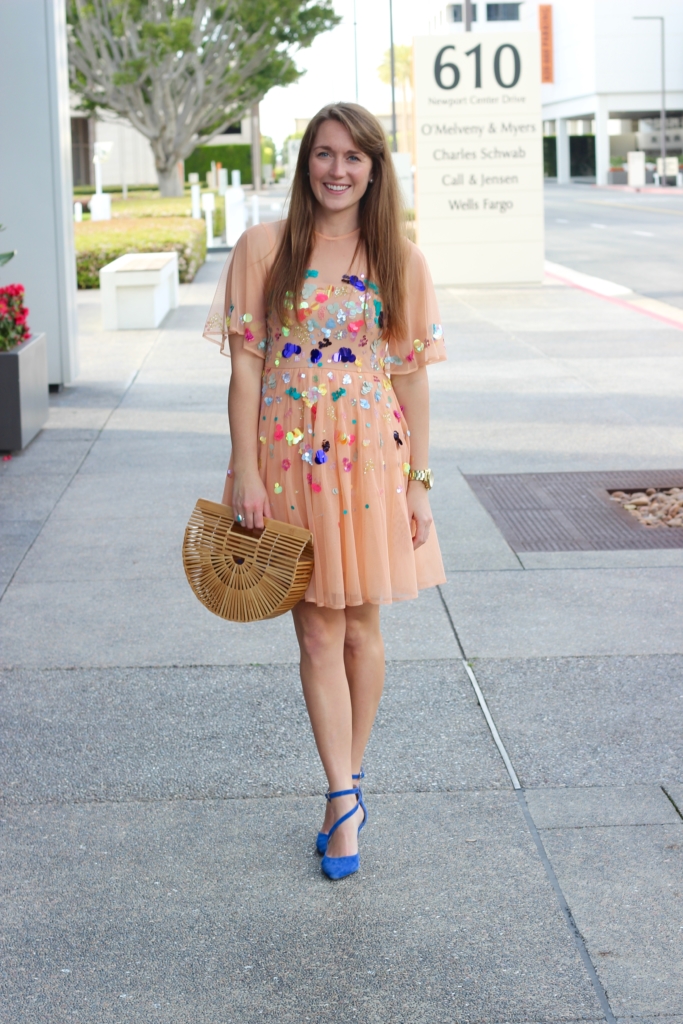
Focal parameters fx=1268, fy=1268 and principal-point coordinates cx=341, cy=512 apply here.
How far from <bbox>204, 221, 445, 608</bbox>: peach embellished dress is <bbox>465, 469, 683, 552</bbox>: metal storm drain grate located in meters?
3.02

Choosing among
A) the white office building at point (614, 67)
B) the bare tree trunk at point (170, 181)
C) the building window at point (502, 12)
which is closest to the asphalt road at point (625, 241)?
the bare tree trunk at point (170, 181)

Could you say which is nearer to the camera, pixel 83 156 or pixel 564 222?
pixel 564 222

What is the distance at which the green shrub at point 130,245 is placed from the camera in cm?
1858

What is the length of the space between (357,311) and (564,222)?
33.7 m

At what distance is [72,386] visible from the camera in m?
10.8

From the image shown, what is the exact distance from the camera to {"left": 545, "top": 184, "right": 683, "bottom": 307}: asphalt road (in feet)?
63.4

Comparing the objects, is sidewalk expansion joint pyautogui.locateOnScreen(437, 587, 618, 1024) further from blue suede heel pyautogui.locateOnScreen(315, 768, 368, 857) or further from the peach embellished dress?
the peach embellished dress

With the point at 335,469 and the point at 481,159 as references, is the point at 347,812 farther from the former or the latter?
the point at 481,159

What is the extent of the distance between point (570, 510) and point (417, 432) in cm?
358

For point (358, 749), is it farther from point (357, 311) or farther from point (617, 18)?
point (617, 18)

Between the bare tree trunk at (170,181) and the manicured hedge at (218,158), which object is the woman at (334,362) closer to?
the bare tree trunk at (170,181)

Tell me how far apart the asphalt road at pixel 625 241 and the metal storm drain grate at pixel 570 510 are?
9625 millimetres

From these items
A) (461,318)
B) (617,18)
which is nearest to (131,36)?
(461,318)

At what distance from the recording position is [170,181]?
42125 millimetres
